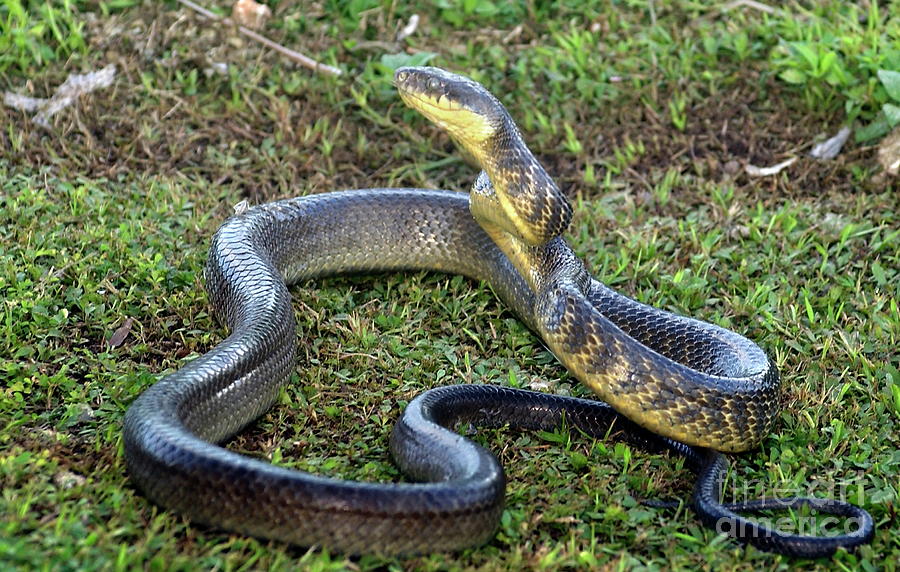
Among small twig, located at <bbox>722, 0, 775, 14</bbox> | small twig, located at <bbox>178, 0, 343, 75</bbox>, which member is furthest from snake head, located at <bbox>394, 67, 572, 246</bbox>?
small twig, located at <bbox>722, 0, 775, 14</bbox>

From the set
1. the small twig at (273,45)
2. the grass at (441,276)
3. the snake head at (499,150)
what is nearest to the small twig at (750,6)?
the grass at (441,276)

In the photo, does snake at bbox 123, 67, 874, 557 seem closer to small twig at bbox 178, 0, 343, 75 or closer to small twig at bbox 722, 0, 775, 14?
small twig at bbox 178, 0, 343, 75

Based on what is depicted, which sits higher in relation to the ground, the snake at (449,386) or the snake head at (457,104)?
the snake head at (457,104)

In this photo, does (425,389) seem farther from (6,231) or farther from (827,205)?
(827,205)

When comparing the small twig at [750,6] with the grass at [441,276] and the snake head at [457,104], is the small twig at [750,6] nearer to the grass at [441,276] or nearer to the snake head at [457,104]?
the grass at [441,276]

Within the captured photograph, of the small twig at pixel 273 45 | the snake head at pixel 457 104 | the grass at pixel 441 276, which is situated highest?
the snake head at pixel 457 104

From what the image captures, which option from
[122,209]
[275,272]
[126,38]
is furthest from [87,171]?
[275,272]
